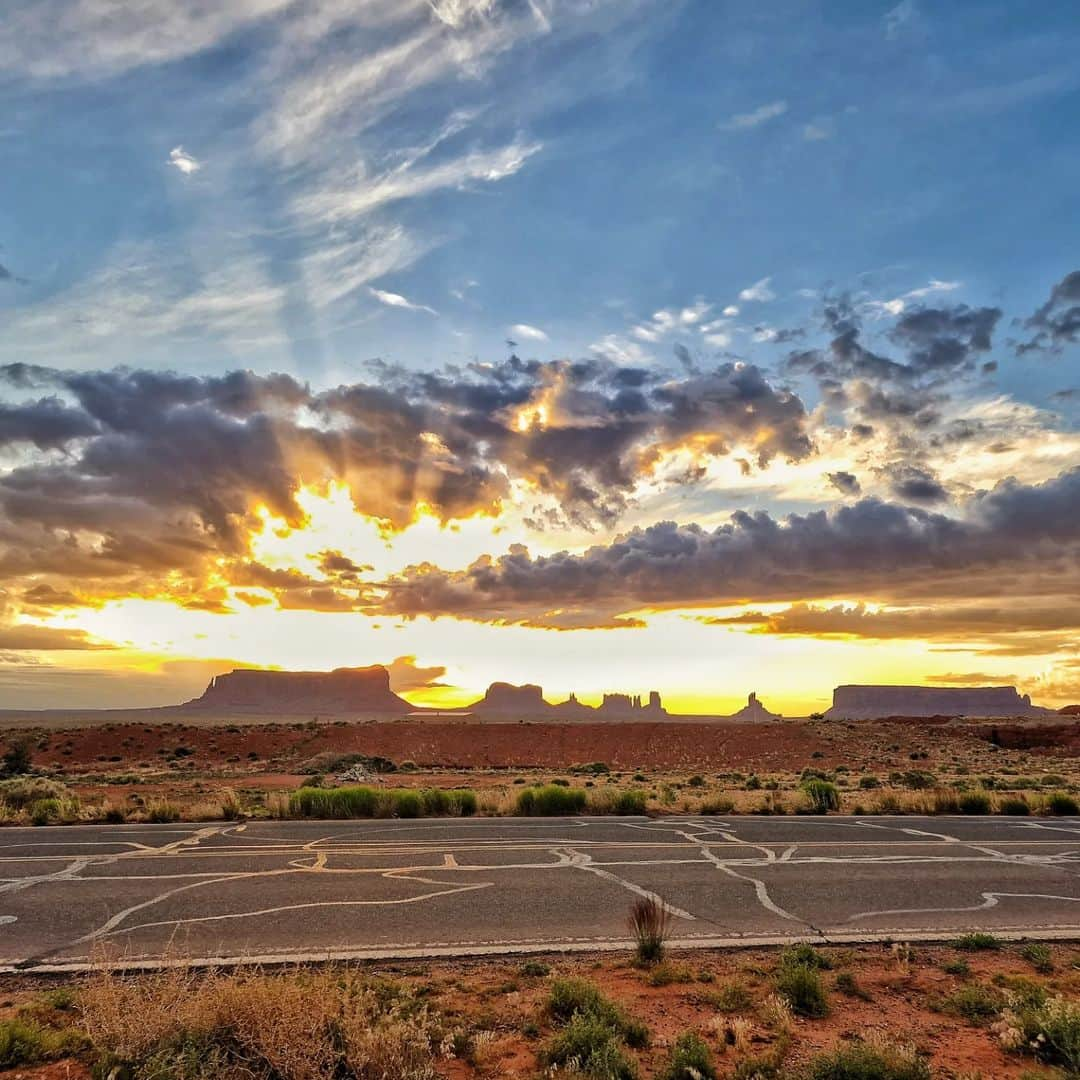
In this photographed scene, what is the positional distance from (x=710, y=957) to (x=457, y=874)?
507 cm

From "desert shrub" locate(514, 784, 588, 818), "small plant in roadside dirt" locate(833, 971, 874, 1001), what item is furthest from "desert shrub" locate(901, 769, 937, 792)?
"small plant in roadside dirt" locate(833, 971, 874, 1001)

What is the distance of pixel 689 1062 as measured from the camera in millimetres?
6297

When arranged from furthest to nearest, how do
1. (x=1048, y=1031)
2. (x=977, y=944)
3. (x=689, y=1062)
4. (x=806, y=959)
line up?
(x=977, y=944) → (x=806, y=959) → (x=1048, y=1031) → (x=689, y=1062)

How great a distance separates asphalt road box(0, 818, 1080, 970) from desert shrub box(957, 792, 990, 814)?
4891 mm

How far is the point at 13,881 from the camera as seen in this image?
40.5 ft

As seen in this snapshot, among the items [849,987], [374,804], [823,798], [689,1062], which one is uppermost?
[689,1062]

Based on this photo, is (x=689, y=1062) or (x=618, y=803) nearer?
(x=689, y=1062)

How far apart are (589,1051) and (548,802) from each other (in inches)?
623

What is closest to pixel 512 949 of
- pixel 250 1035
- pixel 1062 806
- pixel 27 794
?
pixel 250 1035

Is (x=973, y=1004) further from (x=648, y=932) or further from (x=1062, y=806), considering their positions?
(x=1062, y=806)

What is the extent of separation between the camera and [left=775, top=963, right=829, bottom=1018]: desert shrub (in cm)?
765

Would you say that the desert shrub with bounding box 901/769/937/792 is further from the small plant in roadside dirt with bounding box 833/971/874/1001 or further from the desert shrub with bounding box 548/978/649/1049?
the desert shrub with bounding box 548/978/649/1049

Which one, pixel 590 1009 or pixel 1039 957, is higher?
pixel 590 1009

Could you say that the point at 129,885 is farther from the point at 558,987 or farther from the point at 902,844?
the point at 902,844
